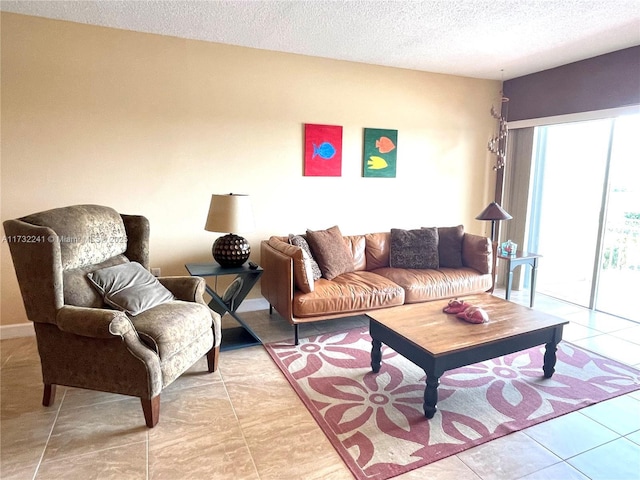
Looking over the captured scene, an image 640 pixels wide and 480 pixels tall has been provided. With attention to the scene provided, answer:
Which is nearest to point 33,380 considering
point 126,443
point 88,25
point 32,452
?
point 32,452

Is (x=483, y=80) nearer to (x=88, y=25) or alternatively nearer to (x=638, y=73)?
(x=638, y=73)

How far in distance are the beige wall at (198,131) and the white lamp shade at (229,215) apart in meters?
0.64

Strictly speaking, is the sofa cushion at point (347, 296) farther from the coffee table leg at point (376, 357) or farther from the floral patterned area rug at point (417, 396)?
the coffee table leg at point (376, 357)

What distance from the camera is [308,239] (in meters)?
3.74

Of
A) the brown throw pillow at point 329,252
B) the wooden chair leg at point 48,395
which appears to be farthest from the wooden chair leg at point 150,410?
the brown throw pillow at point 329,252

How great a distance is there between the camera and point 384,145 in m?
4.42

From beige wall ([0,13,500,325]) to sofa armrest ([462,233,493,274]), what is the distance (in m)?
0.83

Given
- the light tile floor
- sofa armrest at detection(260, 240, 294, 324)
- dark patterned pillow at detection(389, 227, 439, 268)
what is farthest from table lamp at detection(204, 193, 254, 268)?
dark patterned pillow at detection(389, 227, 439, 268)

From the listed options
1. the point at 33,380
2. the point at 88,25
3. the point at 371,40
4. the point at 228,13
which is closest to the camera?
the point at 33,380

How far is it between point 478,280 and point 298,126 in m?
2.38

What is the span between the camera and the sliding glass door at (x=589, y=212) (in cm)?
395

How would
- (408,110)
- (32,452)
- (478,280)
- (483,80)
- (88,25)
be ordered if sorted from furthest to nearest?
1. (483,80)
2. (408,110)
3. (478,280)
4. (88,25)
5. (32,452)

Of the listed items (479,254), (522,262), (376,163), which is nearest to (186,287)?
(376,163)

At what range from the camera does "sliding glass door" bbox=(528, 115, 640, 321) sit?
395 cm
